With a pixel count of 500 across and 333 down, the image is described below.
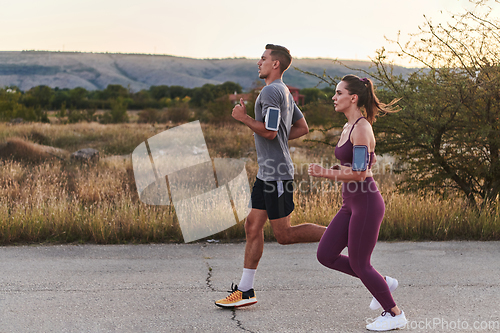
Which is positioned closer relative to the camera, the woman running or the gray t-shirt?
the woman running

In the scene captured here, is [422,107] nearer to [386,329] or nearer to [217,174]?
[386,329]

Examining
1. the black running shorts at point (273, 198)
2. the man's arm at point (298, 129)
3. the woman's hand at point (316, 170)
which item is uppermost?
the man's arm at point (298, 129)

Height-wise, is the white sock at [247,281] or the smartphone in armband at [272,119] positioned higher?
the smartphone in armband at [272,119]

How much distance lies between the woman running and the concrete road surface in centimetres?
39

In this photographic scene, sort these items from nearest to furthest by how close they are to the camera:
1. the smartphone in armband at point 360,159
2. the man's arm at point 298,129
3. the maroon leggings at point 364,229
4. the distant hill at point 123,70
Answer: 1. the smartphone in armband at point 360,159
2. the maroon leggings at point 364,229
3. the man's arm at point 298,129
4. the distant hill at point 123,70

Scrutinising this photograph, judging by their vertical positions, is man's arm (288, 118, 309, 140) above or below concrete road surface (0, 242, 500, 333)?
above

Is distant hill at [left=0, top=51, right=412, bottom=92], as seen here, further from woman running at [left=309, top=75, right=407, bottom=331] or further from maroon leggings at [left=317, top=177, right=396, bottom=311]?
maroon leggings at [left=317, top=177, right=396, bottom=311]

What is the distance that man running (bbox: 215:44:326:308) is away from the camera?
157 inches

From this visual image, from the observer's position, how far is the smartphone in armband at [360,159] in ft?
10.8

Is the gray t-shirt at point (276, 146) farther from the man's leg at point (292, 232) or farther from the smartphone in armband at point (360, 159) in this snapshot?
the smartphone in armband at point (360, 159)

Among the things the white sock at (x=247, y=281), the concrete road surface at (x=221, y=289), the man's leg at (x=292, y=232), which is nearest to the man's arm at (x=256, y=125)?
the man's leg at (x=292, y=232)

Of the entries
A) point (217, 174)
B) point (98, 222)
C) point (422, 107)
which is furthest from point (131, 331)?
point (217, 174)

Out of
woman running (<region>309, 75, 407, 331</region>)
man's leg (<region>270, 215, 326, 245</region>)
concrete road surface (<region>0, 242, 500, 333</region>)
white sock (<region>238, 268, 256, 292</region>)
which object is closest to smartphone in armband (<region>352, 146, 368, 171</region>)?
woman running (<region>309, 75, 407, 331</region>)

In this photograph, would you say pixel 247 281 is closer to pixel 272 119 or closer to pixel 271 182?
pixel 271 182
